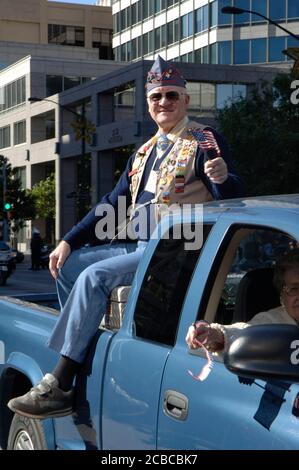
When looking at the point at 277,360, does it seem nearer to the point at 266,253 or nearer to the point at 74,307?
the point at 266,253

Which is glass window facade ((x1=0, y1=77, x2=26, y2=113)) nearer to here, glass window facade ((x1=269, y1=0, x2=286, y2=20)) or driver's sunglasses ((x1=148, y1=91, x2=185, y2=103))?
glass window facade ((x1=269, y1=0, x2=286, y2=20))

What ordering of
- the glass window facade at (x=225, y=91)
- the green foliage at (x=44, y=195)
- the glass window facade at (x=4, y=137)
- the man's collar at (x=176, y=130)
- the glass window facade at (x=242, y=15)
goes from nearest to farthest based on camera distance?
the man's collar at (x=176, y=130), the glass window facade at (x=225, y=91), the glass window facade at (x=242, y=15), the green foliage at (x=44, y=195), the glass window facade at (x=4, y=137)

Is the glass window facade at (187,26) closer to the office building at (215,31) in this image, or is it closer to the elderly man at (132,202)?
the office building at (215,31)

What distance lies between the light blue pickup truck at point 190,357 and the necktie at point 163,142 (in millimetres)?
876

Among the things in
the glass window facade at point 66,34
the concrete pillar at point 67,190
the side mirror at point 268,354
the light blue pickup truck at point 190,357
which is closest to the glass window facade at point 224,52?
the concrete pillar at point 67,190

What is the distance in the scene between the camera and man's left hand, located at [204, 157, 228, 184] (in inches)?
151

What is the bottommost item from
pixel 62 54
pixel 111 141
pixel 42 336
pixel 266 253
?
pixel 42 336

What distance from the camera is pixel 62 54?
269 ft

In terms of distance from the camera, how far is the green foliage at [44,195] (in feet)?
214

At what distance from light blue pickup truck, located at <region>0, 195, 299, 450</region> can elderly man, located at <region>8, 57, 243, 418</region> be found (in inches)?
3.6

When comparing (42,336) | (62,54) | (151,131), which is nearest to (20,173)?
(62,54)

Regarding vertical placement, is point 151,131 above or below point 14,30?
below

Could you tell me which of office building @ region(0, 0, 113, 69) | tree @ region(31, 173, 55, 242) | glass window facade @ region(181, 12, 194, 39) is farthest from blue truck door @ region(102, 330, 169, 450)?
office building @ region(0, 0, 113, 69)

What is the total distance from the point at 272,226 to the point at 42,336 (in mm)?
1710
